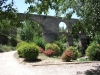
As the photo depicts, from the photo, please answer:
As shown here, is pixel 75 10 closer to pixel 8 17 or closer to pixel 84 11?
pixel 84 11

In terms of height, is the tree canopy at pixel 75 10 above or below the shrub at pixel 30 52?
above

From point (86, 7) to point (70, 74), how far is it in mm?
3027

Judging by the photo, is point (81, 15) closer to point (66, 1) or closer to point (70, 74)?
point (66, 1)

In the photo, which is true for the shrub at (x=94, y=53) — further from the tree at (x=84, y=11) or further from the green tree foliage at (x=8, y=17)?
the green tree foliage at (x=8, y=17)

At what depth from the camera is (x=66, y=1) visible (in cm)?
957

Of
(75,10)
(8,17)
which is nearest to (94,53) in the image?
(75,10)

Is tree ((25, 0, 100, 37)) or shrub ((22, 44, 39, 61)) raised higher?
tree ((25, 0, 100, 37))

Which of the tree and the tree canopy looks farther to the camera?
the tree

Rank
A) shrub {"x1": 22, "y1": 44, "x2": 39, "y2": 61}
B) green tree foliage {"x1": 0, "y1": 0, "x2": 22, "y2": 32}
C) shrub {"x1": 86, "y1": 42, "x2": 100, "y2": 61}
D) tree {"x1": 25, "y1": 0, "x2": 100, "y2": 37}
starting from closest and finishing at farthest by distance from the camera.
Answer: green tree foliage {"x1": 0, "y1": 0, "x2": 22, "y2": 32}
tree {"x1": 25, "y1": 0, "x2": 100, "y2": 37}
shrub {"x1": 22, "y1": 44, "x2": 39, "y2": 61}
shrub {"x1": 86, "y1": 42, "x2": 100, "y2": 61}

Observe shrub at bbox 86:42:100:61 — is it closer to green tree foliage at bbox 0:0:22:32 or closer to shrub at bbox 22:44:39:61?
shrub at bbox 22:44:39:61

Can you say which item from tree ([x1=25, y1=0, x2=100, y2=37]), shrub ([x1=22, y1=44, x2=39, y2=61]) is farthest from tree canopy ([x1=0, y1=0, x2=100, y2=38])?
shrub ([x1=22, y1=44, x2=39, y2=61])

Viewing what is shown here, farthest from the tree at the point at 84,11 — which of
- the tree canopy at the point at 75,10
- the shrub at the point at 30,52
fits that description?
the shrub at the point at 30,52

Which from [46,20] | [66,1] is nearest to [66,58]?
[66,1]

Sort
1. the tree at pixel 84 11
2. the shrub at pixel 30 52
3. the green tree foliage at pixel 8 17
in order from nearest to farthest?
1. the green tree foliage at pixel 8 17
2. the tree at pixel 84 11
3. the shrub at pixel 30 52
